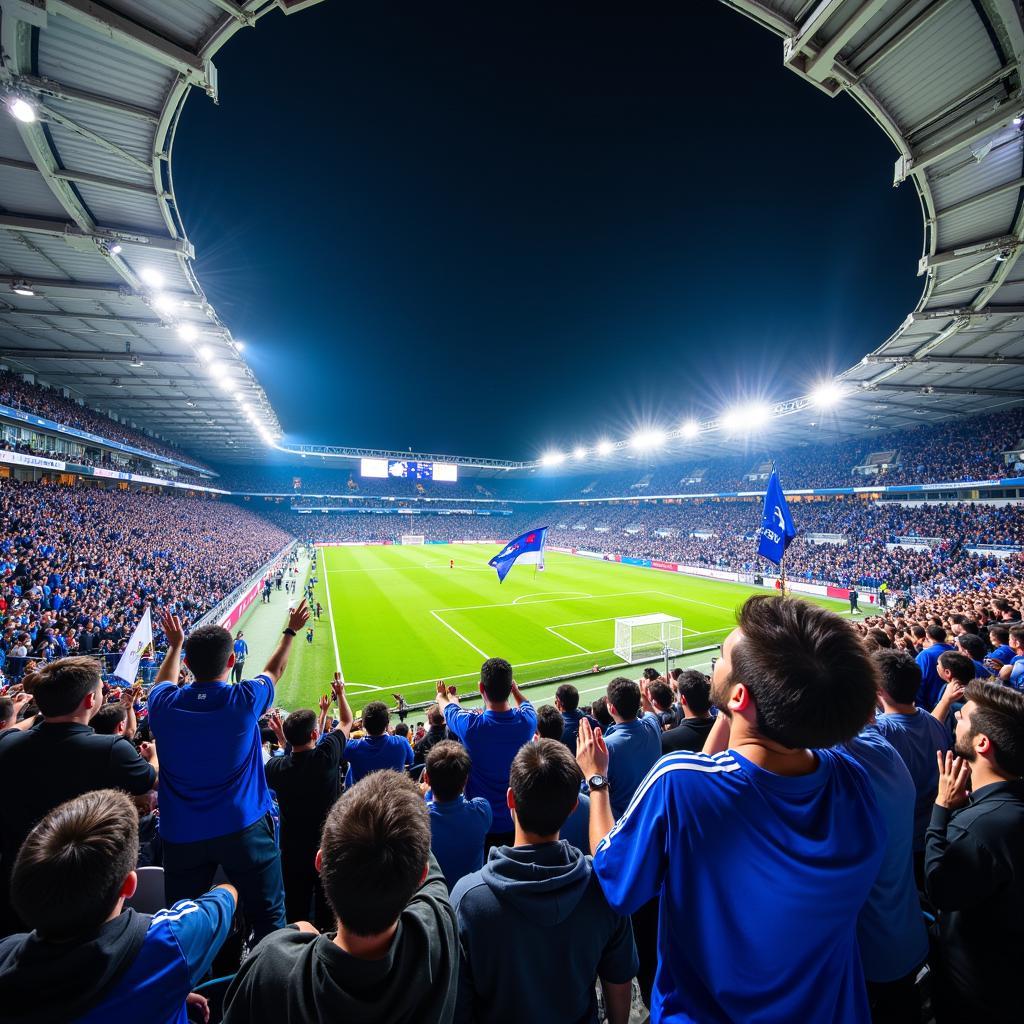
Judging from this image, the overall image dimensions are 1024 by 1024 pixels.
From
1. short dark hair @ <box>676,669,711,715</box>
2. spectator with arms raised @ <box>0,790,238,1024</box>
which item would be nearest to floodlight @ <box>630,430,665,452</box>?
short dark hair @ <box>676,669,711,715</box>

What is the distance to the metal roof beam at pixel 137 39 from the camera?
671 cm

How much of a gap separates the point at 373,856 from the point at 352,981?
284 millimetres

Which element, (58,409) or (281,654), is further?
(58,409)

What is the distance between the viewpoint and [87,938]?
63.6 inches

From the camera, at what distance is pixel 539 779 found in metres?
2.00

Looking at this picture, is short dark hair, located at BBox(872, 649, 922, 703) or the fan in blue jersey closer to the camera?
the fan in blue jersey

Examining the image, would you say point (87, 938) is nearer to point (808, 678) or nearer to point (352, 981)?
point (352, 981)

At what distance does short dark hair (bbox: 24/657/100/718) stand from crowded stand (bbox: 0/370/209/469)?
82.4 feet

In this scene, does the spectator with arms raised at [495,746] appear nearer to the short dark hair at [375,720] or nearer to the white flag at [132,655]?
the short dark hair at [375,720]

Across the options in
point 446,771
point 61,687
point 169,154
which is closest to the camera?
point 446,771

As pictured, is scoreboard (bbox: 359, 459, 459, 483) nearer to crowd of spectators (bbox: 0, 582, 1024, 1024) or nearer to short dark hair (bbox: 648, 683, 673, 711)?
short dark hair (bbox: 648, 683, 673, 711)

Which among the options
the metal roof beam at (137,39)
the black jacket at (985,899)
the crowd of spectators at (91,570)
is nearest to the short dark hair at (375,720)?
the black jacket at (985,899)

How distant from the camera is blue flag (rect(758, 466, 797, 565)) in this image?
1088cm

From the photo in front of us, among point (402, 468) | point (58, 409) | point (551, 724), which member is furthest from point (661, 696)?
point (402, 468)
